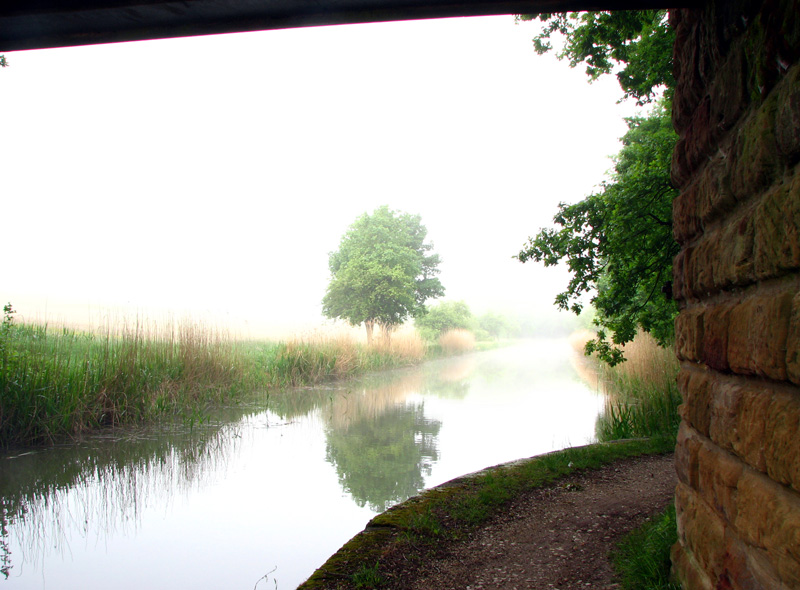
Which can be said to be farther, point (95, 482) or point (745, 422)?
point (95, 482)

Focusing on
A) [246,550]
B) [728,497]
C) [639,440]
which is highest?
[728,497]

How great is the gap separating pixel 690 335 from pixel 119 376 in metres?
7.74

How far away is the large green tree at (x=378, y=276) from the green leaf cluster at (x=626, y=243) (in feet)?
45.0

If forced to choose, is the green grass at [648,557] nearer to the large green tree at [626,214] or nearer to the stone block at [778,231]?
the stone block at [778,231]

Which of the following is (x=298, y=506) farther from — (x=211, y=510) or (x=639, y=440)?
(x=639, y=440)

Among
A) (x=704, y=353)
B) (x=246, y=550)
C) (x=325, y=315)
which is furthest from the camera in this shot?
(x=325, y=315)

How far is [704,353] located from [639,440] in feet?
13.0

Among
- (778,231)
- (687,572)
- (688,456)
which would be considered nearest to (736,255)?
(778,231)

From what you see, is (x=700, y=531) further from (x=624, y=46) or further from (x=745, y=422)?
(x=624, y=46)

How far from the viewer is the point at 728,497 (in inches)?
59.8

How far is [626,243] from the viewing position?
→ 5.40 metres

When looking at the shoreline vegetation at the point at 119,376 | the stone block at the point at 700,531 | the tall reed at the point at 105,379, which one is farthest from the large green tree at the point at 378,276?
the stone block at the point at 700,531

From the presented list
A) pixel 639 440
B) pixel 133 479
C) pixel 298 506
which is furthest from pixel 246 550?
pixel 639 440

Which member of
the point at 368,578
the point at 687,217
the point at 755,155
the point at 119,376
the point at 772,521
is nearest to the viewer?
Answer: the point at 772,521
